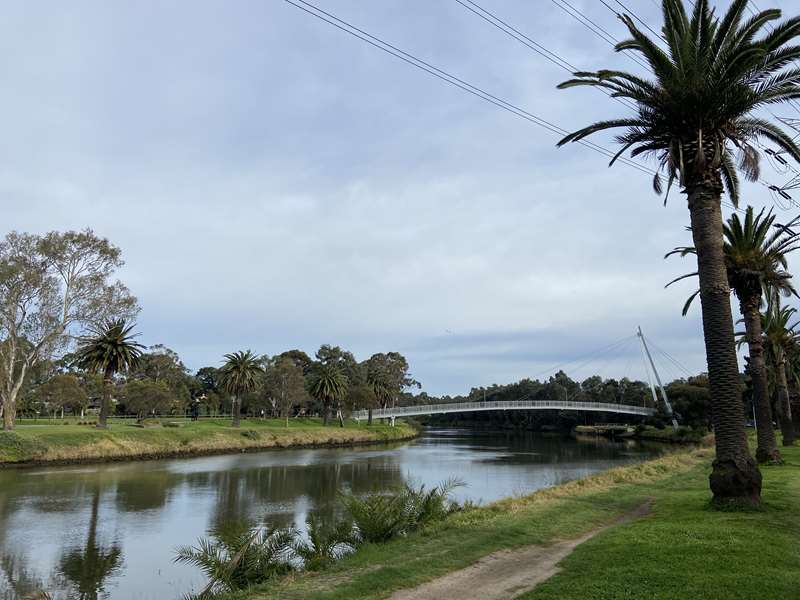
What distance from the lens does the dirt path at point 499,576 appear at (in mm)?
8398

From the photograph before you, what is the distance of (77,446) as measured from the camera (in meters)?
44.3

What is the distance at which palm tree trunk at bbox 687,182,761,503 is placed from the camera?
530 inches

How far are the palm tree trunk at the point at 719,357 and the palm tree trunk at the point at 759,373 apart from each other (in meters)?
11.6

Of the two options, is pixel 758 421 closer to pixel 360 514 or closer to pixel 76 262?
pixel 360 514

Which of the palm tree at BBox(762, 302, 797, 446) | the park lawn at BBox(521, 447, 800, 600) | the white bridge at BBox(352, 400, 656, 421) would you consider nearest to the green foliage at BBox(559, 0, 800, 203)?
the park lawn at BBox(521, 447, 800, 600)

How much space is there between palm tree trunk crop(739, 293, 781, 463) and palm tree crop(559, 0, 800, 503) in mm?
11041

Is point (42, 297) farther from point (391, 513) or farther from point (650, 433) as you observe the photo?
point (650, 433)

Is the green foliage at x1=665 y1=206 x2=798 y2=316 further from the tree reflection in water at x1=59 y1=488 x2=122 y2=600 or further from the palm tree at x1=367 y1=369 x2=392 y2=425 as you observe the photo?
the palm tree at x1=367 y1=369 x2=392 y2=425

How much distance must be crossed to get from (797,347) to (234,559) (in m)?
46.8

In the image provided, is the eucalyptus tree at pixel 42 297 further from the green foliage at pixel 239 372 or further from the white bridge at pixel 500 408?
the white bridge at pixel 500 408

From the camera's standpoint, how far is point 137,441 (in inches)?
1937

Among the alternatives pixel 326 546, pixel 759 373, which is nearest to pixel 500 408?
pixel 759 373

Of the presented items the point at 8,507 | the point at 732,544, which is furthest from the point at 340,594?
the point at 8,507

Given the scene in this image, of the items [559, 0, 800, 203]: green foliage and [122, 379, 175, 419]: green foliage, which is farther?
[122, 379, 175, 419]: green foliage
